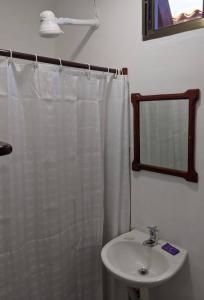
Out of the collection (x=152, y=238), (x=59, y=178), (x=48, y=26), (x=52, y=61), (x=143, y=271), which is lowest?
(x=143, y=271)

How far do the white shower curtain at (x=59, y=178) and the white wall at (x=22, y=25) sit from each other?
82 cm

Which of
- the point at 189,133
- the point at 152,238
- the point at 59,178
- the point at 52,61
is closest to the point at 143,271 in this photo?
the point at 152,238

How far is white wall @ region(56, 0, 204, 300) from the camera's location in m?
1.45

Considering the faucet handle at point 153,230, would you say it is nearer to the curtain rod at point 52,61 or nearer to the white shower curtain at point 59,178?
the white shower curtain at point 59,178

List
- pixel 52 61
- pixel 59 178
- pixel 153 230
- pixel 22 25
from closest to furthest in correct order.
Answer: pixel 52 61, pixel 59 178, pixel 153 230, pixel 22 25

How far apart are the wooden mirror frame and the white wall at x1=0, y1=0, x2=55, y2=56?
3.35 ft

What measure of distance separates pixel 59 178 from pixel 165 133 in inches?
→ 27.7

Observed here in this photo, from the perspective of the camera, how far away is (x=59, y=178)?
5.00 feet

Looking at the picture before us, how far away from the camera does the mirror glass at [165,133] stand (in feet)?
4.92

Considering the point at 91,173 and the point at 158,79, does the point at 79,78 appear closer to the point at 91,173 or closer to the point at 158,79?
the point at 158,79

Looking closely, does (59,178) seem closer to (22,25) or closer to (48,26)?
(48,26)

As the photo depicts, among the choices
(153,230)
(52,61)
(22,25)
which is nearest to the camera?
(52,61)

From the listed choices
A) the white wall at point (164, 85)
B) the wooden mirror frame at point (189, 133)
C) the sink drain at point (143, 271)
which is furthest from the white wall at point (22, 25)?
the sink drain at point (143, 271)

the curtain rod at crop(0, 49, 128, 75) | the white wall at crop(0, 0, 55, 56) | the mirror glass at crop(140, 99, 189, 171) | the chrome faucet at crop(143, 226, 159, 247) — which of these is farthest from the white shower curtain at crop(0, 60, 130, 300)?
the white wall at crop(0, 0, 55, 56)
